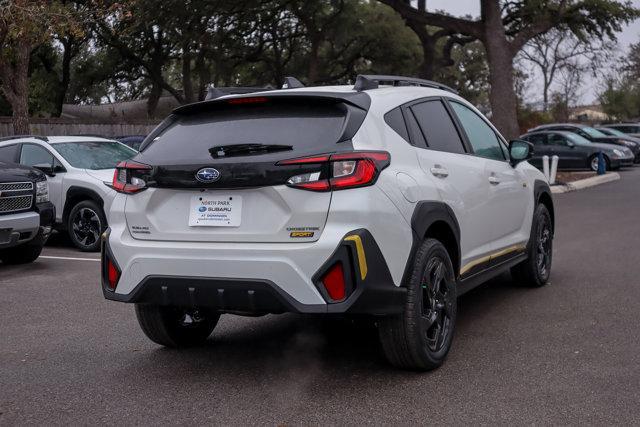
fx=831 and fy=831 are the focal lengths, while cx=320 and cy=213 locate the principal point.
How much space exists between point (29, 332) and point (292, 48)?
34.8 m

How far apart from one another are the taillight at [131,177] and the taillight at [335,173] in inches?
38.2

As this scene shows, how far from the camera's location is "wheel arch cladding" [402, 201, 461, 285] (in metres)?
4.90

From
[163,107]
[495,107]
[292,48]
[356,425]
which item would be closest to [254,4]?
[495,107]

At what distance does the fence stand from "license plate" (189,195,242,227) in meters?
19.6

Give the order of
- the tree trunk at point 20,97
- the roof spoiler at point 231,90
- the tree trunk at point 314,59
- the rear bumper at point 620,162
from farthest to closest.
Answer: the tree trunk at point 314,59, the rear bumper at point 620,162, the tree trunk at point 20,97, the roof spoiler at point 231,90

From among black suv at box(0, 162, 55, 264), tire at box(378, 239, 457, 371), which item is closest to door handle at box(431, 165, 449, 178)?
tire at box(378, 239, 457, 371)

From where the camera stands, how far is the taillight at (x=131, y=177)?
5.09 meters

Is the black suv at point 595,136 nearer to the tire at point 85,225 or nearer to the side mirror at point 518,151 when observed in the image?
the tire at point 85,225

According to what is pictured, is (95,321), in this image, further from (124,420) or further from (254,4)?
(254,4)

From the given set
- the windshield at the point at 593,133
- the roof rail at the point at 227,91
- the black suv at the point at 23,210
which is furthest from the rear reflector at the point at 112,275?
the windshield at the point at 593,133

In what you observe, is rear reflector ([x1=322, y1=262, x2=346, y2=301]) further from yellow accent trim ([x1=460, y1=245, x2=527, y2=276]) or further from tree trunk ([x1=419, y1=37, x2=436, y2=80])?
tree trunk ([x1=419, y1=37, x2=436, y2=80])

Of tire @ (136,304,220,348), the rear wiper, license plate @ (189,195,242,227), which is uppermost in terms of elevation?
the rear wiper

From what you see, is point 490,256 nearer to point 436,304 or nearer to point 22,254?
point 436,304

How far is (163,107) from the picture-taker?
48.1 metres
